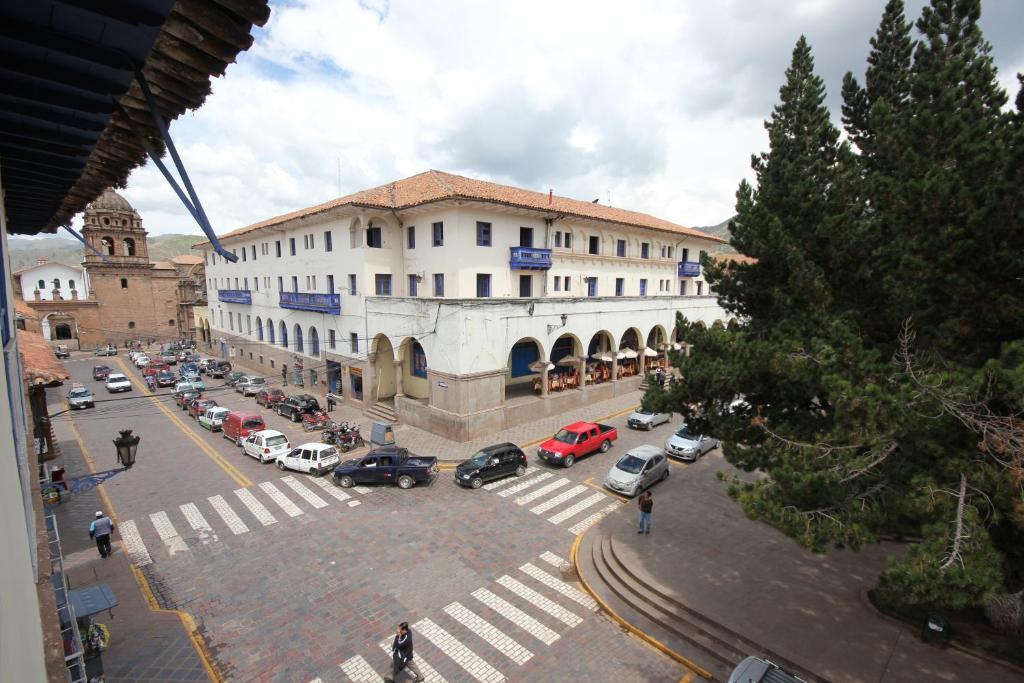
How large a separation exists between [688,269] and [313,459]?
1280 inches

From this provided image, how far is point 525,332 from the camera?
24.7 metres

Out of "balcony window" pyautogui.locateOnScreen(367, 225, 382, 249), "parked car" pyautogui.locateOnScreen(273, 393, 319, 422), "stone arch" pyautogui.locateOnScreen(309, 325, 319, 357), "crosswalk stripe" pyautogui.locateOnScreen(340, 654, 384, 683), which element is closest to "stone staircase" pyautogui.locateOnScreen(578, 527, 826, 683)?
"crosswalk stripe" pyautogui.locateOnScreen(340, 654, 384, 683)

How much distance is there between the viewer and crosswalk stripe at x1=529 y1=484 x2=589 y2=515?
16625mm

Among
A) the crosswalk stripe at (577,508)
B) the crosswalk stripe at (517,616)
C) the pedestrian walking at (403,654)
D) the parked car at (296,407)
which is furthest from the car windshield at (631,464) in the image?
the parked car at (296,407)

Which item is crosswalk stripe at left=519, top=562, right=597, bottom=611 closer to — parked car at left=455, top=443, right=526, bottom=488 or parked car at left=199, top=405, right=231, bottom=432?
parked car at left=455, top=443, right=526, bottom=488

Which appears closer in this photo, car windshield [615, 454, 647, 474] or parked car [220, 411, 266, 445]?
car windshield [615, 454, 647, 474]

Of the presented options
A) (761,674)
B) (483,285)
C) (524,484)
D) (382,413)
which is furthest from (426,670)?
(483,285)

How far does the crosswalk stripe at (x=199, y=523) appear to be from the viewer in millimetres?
15048

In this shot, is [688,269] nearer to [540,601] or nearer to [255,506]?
[540,601]

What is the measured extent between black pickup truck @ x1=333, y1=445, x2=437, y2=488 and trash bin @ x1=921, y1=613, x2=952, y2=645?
1436 centimetres

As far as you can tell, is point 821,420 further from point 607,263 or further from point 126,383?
point 126,383

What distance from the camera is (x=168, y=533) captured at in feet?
50.5

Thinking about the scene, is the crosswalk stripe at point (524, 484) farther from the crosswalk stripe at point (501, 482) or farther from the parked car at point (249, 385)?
the parked car at point (249, 385)

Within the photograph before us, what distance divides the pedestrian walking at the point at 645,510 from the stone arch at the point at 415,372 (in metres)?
15.9
